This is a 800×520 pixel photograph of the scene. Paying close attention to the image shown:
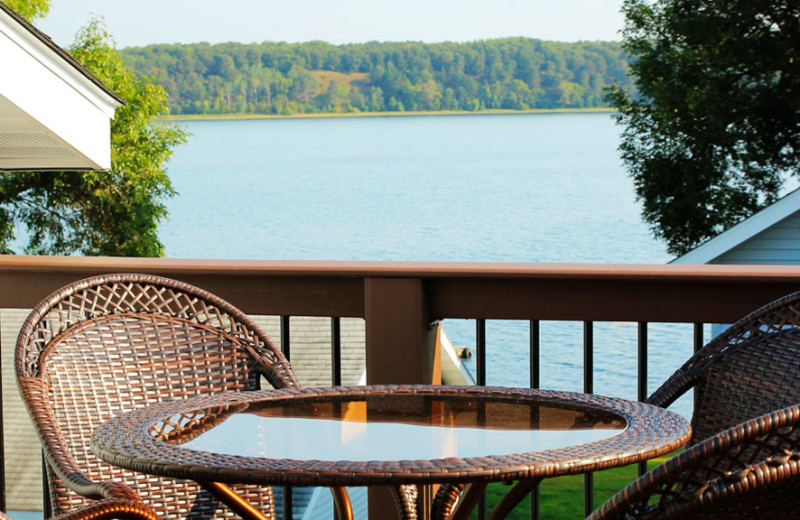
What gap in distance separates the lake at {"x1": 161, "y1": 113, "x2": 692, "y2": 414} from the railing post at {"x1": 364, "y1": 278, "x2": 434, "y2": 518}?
655 inches

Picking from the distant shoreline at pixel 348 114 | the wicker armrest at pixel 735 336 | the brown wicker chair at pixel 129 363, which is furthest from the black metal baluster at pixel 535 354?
the distant shoreline at pixel 348 114

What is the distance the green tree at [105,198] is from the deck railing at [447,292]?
21.4 metres

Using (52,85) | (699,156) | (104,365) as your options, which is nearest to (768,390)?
(104,365)

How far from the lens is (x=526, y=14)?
1715 inches

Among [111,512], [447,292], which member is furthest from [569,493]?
[111,512]

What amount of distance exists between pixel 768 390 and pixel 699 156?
58.4 ft

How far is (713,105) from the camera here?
18531mm

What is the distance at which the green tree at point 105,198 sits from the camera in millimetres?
23062

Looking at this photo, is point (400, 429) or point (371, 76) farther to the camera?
point (371, 76)

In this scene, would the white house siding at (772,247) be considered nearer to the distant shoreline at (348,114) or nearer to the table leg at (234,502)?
the table leg at (234,502)

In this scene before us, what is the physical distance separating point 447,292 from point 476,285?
0.25 feet

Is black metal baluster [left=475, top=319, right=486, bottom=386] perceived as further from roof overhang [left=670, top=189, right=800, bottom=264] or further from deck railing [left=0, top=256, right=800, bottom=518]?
roof overhang [left=670, top=189, right=800, bottom=264]

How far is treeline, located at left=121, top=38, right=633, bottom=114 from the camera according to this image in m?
35.1

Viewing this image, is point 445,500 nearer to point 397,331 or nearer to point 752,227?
point 397,331
